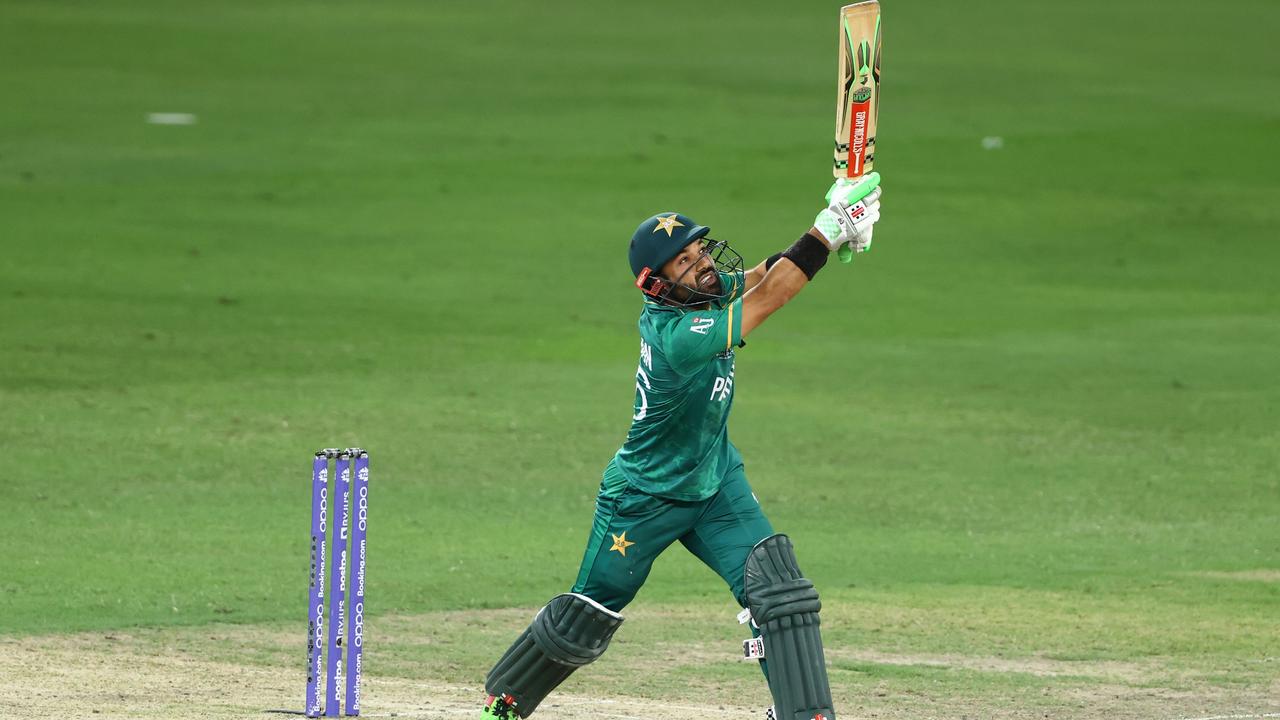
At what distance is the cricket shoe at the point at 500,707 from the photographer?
306 inches

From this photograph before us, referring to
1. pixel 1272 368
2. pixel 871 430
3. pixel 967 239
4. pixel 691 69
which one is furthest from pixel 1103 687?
pixel 691 69

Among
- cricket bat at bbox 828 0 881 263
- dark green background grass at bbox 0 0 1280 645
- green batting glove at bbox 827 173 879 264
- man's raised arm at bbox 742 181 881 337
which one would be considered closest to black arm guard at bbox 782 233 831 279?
man's raised arm at bbox 742 181 881 337

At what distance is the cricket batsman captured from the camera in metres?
7.31

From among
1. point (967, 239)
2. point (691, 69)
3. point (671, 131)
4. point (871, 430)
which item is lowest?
point (871, 430)

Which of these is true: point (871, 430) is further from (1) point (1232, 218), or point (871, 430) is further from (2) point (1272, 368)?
(1) point (1232, 218)

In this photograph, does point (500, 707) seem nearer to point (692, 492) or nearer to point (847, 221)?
point (692, 492)

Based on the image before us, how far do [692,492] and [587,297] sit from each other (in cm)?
1523

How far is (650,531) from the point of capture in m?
7.61

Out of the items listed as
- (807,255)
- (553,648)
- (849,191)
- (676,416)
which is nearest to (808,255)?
(807,255)

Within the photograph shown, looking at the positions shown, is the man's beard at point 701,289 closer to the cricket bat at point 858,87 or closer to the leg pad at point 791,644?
the cricket bat at point 858,87

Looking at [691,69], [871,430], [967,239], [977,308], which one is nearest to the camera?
[871,430]

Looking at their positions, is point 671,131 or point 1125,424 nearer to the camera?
point 1125,424

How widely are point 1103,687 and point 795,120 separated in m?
24.0

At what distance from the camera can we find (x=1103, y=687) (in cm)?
957
